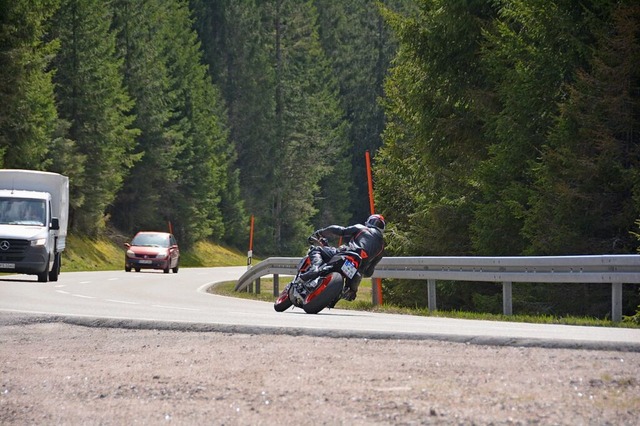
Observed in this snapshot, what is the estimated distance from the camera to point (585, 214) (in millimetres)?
20500

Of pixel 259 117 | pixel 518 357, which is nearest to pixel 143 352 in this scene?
pixel 518 357

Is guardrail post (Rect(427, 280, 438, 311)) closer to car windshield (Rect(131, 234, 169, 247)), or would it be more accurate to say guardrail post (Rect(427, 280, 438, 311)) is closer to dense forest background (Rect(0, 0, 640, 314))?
dense forest background (Rect(0, 0, 640, 314))

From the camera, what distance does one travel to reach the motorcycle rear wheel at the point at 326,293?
15086mm

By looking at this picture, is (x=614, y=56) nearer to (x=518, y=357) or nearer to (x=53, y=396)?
(x=518, y=357)

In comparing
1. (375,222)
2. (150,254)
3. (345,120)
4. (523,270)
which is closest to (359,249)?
(375,222)

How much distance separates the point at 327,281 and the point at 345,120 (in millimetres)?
89063

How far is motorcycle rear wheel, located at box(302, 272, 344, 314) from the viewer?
15086mm

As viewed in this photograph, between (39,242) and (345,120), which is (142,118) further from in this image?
(39,242)

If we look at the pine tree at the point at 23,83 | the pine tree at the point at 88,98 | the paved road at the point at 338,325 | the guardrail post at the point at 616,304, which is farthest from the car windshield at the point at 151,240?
the guardrail post at the point at 616,304

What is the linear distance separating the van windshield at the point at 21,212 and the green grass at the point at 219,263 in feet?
15.1

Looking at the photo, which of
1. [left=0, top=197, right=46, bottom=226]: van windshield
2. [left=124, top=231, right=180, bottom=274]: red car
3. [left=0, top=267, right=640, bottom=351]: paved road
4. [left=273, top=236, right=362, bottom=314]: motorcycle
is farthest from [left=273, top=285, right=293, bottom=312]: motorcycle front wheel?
[left=124, top=231, right=180, bottom=274]: red car

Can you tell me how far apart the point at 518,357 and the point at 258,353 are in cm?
218

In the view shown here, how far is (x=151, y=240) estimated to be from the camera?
4584 centimetres

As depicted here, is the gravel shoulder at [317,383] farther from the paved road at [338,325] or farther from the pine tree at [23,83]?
the pine tree at [23,83]
